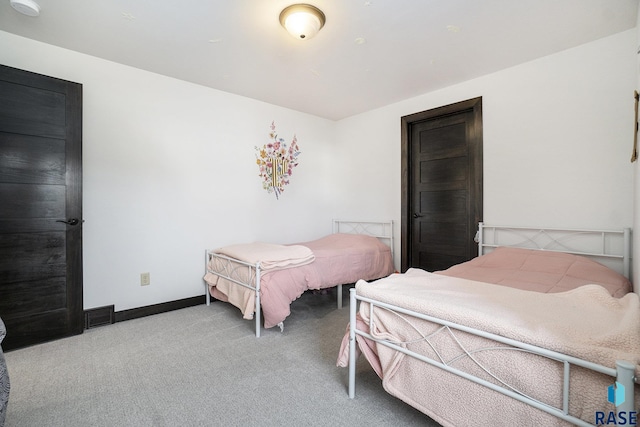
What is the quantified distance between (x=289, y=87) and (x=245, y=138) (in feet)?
2.53

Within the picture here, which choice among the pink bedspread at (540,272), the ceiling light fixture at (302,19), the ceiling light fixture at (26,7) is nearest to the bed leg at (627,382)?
the pink bedspread at (540,272)

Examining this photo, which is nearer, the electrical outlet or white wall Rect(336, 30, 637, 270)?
white wall Rect(336, 30, 637, 270)

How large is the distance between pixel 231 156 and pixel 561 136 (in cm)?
308

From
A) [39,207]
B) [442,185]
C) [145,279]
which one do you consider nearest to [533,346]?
[442,185]

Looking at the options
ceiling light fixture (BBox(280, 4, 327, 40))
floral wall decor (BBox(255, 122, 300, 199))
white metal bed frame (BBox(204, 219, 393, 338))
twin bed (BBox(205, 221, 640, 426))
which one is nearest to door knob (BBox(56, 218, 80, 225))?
white metal bed frame (BBox(204, 219, 393, 338))

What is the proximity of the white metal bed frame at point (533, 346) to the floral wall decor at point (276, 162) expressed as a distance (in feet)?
7.47

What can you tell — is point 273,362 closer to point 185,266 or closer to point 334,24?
point 185,266

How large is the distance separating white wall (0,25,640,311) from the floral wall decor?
0.39 ft

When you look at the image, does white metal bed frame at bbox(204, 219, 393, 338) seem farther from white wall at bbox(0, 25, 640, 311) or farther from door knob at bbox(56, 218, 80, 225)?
door knob at bbox(56, 218, 80, 225)

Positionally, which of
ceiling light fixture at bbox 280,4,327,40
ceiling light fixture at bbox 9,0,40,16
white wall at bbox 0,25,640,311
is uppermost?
ceiling light fixture at bbox 9,0,40,16

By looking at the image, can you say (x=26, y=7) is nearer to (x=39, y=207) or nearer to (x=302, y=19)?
(x=39, y=207)

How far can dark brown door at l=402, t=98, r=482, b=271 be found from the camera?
2973 millimetres

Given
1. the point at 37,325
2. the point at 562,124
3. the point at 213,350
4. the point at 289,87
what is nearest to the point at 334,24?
the point at 289,87

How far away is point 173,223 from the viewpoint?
296cm
